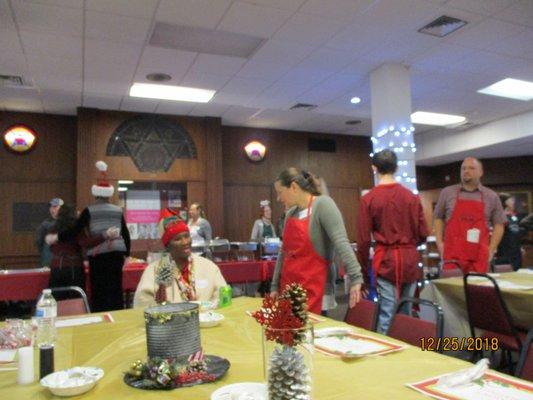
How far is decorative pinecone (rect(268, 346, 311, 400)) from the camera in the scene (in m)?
1.00

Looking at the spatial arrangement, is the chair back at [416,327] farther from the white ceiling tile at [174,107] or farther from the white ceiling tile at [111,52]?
the white ceiling tile at [174,107]

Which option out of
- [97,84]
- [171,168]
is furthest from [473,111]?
[97,84]

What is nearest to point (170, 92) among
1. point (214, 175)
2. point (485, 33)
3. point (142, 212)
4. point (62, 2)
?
point (214, 175)

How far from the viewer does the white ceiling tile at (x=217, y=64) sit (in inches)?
203

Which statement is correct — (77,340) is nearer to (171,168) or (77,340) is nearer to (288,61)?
(288,61)

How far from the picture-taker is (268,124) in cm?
866

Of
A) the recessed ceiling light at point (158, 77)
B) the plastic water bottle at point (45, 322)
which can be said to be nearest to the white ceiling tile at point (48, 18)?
the recessed ceiling light at point (158, 77)

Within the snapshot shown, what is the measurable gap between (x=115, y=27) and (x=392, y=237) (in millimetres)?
3330

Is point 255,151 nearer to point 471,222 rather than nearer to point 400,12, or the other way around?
point 400,12

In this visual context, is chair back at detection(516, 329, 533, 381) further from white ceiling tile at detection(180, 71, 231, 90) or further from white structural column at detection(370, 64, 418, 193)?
white ceiling tile at detection(180, 71, 231, 90)

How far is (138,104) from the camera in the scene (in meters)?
7.00

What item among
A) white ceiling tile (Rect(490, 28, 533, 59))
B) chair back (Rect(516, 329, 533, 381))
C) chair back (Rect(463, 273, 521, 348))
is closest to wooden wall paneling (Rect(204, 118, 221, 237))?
white ceiling tile (Rect(490, 28, 533, 59))

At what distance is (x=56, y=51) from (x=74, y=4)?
1.15 meters

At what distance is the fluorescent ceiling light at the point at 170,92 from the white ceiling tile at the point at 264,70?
93cm
